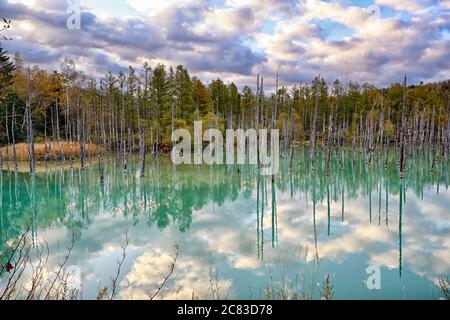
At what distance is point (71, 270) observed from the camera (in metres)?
10.1

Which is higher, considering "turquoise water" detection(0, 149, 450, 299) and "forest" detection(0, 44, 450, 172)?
"forest" detection(0, 44, 450, 172)

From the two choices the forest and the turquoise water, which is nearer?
the turquoise water

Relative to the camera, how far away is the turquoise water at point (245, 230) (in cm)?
938

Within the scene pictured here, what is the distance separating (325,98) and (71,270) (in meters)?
62.2

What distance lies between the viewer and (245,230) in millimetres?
14656

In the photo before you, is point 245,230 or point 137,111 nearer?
point 245,230

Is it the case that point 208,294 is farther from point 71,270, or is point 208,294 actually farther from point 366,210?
point 366,210

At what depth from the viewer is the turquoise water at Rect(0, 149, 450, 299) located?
9.38 m

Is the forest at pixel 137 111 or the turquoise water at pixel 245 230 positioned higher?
the forest at pixel 137 111

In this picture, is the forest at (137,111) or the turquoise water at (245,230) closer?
the turquoise water at (245,230)

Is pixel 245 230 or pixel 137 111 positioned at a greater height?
pixel 137 111
